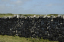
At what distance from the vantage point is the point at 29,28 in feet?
39.5

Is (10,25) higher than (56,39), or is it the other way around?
(10,25)

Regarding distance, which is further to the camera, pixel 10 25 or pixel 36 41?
pixel 10 25

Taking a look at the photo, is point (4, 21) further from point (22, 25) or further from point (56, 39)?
point (56, 39)


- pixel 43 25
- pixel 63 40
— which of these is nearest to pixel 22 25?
pixel 43 25

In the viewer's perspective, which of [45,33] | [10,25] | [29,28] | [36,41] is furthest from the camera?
[10,25]

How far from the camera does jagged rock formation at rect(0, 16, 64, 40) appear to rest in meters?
10.6

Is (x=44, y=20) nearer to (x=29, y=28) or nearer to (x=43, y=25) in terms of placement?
(x=43, y=25)

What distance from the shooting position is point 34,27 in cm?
1171

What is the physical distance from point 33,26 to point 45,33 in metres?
1.49

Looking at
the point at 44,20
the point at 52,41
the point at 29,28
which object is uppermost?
the point at 44,20

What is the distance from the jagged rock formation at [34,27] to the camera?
1060 centimetres

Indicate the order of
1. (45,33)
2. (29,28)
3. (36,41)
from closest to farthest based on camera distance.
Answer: (36,41) < (45,33) < (29,28)

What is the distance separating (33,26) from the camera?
11781 millimetres

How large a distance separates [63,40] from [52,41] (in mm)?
973
